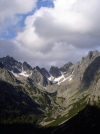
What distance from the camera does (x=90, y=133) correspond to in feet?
647

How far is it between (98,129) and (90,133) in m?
7.45

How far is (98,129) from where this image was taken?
19700cm
